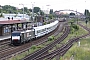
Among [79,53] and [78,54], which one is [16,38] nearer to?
[79,53]

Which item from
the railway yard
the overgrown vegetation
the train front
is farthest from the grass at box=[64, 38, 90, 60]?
A: the train front

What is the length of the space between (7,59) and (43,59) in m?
3.92

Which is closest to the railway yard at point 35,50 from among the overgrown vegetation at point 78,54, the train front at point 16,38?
the overgrown vegetation at point 78,54

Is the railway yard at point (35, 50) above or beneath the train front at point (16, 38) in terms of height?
beneath

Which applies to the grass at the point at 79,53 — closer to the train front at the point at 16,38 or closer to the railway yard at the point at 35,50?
the railway yard at the point at 35,50

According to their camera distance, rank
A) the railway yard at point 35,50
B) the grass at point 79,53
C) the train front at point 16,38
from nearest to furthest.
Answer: the grass at point 79,53 < the railway yard at point 35,50 < the train front at point 16,38

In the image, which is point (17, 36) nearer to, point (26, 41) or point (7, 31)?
point (26, 41)

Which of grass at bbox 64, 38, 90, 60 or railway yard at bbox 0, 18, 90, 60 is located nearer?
grass at bbox 64, 38, 90, 60

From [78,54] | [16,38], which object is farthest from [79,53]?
[16,38]

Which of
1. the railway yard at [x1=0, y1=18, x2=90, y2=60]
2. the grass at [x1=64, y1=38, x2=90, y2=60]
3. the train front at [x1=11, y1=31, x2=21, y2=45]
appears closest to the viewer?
the grass at [x1=64, y1=38, x2=90, y2=60]

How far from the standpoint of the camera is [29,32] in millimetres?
41281

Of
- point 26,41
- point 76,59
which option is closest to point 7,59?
point 76,59

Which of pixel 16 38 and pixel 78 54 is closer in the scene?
pixel 78 54

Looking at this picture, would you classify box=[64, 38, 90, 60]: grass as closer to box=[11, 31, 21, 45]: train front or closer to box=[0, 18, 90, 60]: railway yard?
Result: box=[0, 18, 90, 60]: railway yard
